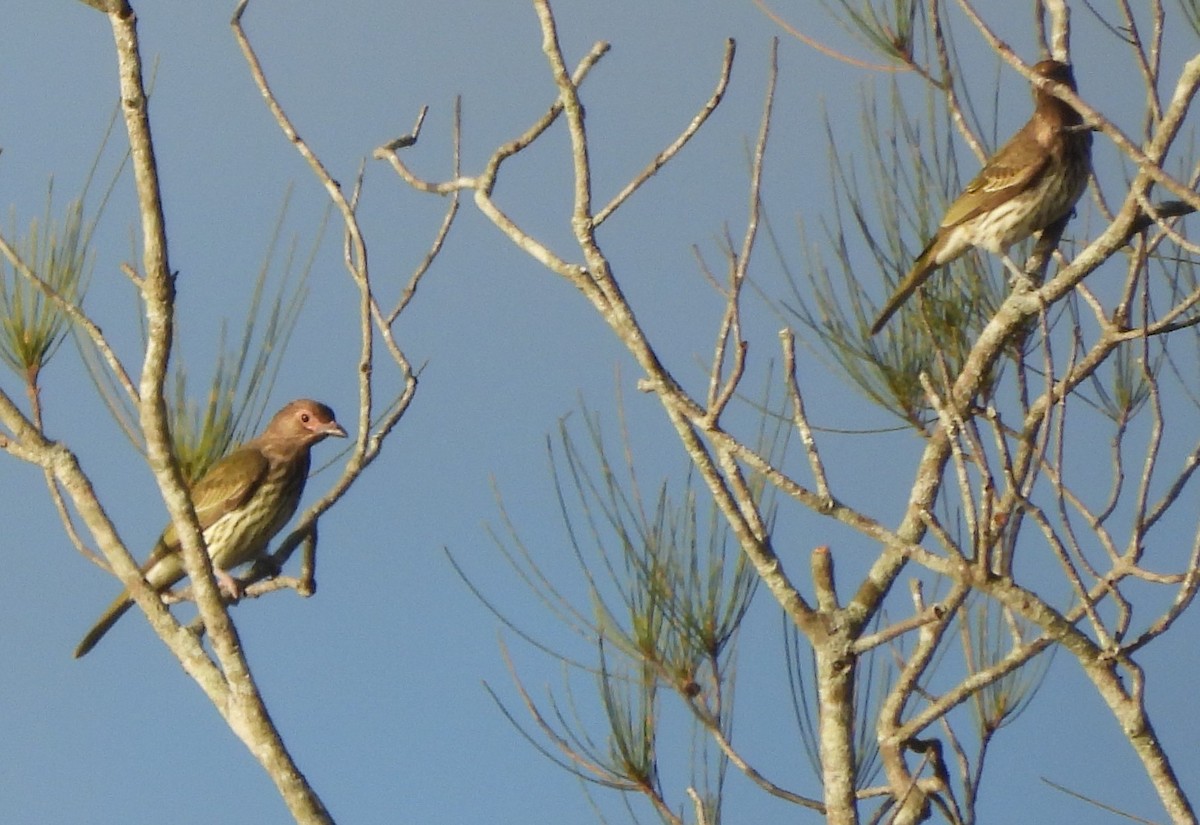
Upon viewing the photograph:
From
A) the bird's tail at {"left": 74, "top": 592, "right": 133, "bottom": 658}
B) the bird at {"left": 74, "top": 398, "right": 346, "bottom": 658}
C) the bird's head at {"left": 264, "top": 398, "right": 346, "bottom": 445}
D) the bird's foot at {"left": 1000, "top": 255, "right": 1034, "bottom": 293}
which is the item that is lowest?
the bird's tail at {"left": 74, "top": 592, "right": 133, "bottom": 658}

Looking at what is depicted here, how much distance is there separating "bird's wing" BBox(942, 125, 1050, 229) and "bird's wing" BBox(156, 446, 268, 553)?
3.07m

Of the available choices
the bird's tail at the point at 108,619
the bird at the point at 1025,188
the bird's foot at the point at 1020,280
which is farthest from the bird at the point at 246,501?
the bird's foot at the point at 1020,280

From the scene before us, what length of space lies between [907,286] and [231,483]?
3130mm

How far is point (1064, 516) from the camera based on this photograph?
3.12 meters

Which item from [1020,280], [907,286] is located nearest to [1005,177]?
[1020,280]

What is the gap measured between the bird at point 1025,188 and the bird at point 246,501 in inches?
117

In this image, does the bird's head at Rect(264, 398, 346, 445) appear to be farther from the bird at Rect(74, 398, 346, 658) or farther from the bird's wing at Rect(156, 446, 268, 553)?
the bird's wing at Rect(156, 446, 268, 553)

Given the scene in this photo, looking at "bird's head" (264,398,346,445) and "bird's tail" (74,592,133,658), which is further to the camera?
"bird's head" (264,398,346,445)

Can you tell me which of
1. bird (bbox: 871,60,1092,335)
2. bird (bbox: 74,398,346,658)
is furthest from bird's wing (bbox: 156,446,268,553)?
bird (bbox: 871,60,1092,335)

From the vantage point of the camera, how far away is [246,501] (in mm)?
6414

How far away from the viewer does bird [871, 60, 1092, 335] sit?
5.28 metres

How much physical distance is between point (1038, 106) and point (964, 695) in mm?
3711

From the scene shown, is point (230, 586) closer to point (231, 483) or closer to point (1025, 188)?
point (231, 483)

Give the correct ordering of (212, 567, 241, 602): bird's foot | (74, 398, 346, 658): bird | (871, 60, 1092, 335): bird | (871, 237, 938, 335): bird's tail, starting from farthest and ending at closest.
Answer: (74, 398, 346, 658): bird
(212, 567, 241, 602): bird's foot
(871, 60, 1092, 335): bird
(871, 237, 938, 335): bird's tail
